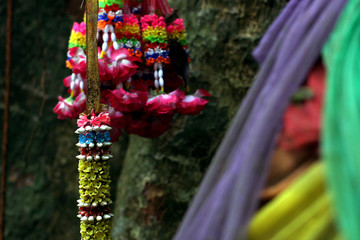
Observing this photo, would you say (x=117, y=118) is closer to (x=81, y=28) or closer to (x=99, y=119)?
(x=99, y=119)

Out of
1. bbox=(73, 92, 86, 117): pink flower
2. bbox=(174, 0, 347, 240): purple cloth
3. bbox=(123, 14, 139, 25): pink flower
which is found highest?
bbox=(123, 14, 139, 25): pink flower

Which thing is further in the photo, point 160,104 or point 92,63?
point 160,104

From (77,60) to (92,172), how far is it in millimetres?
364

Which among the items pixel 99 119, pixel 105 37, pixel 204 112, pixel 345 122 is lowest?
pixel 345 122

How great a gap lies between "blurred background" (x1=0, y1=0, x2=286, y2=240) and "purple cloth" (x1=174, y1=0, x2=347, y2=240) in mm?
1112

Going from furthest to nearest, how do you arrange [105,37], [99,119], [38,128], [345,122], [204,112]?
[38,128] < [204,112] < [105,37] < [99,119] < [345,122]

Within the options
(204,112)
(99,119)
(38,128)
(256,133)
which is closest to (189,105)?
(99,119)

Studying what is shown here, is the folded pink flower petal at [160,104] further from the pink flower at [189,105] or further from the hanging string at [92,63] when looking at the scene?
the hanging string at [92,63]

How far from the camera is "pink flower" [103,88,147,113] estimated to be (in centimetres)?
131

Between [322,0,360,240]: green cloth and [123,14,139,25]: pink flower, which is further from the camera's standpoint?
[123,14,139,25]: pink flower

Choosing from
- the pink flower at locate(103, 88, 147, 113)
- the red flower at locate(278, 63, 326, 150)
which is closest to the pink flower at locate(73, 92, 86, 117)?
the pink flower at locate(103, 88, 147, 113)

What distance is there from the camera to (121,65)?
1.30 meters

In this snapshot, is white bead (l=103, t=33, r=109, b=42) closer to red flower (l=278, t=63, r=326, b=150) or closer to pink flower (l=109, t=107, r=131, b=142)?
pink flower (l=109, t=107, r=131, b=142)

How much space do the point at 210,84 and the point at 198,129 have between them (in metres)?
0.19
